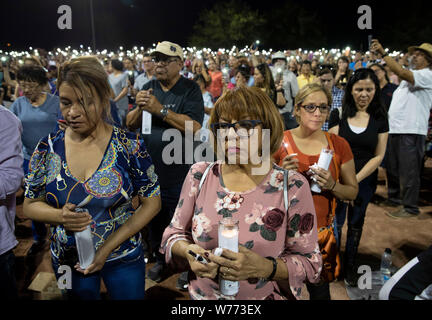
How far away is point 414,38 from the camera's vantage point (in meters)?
33.5

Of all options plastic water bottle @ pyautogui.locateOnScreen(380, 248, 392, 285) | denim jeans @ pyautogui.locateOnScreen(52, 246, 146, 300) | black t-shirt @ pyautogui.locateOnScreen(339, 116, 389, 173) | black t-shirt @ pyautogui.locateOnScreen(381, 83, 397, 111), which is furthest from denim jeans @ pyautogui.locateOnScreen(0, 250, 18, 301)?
black t-shirt @ pyautogui.locateOnScreen(381, 83, 397, 111)

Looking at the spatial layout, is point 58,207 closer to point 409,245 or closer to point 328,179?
point 328,179

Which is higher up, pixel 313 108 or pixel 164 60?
pixel 164 60

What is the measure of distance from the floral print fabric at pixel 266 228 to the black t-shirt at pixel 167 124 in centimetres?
168

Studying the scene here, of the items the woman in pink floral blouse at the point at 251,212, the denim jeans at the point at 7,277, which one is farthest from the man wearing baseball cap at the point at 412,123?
the denim jeans at the point at 7,277

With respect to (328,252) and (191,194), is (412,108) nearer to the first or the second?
(328,252)

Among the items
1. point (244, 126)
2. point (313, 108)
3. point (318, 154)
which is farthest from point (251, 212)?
point (313, 108)

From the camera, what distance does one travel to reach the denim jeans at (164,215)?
3219mm

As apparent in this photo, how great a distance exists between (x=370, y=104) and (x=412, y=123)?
6.84 feet

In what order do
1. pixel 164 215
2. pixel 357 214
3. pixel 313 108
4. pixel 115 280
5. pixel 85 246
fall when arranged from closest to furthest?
1. pixel 85 246
2. pixel 115 280
3. pixel 313 108
4. pixel 357 214
5. pixel 164 215

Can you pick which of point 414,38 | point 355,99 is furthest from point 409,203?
point 414,38

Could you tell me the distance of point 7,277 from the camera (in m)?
1.86

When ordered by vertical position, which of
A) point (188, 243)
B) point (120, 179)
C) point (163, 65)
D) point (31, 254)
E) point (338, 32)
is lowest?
point (31, 254)

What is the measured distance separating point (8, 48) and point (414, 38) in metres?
47.1
